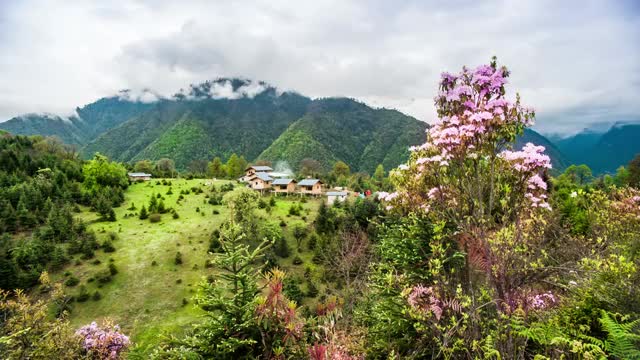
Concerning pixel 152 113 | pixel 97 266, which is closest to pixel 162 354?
pixel 97 266

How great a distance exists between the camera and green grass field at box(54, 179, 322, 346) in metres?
28.2

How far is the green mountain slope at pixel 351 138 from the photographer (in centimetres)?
12619

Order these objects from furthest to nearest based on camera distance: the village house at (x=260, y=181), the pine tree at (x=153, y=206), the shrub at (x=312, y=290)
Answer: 1. the village house at (x=260, y=181)
2. the pine tree at (x=153, y=206)
3. the shrub at (x=312, y=290)

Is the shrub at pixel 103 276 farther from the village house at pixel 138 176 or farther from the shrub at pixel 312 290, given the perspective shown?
the village house at pixel 138 176

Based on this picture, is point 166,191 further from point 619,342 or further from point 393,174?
point 619,342

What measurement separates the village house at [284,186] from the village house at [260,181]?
227cm

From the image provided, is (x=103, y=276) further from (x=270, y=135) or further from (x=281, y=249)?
(x=270, y=135)

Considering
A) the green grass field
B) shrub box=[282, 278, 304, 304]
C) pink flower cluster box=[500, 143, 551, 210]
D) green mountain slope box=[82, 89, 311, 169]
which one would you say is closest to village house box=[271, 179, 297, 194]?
the green grass field

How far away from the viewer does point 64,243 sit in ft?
126

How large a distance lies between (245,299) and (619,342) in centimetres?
534

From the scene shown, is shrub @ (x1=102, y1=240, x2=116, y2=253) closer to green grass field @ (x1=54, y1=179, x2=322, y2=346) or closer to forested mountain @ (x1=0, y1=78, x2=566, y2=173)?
green grass field @ (x1=54, y1=179, x2=322, y2=346)

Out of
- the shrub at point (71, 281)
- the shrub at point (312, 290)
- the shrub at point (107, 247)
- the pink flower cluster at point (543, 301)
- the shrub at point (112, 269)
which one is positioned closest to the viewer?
the pink flower cluster at point (543, 301)

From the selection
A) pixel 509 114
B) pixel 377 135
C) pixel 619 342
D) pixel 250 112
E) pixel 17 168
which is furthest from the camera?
pixel 250 112

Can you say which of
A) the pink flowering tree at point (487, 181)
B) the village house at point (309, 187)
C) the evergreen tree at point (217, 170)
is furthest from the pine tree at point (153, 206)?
the pink flowering tree at point (487, 181)
